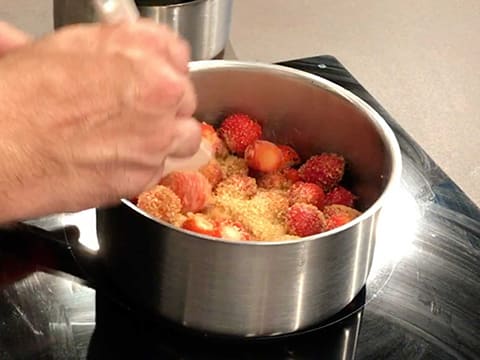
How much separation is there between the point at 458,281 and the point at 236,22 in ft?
2.11

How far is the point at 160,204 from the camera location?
2.23 feet

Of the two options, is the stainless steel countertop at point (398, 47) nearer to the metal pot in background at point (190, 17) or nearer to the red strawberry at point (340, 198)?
the metal pot in background at point (190, 17)

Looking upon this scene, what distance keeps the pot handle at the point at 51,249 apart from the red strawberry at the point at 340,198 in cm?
21

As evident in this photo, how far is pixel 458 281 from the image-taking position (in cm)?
74

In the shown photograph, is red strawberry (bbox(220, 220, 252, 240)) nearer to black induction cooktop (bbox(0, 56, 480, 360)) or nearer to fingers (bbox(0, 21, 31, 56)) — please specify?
black induction cooktop (bbox(0, 56, 480, 360))

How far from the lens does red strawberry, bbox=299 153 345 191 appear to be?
779 mm

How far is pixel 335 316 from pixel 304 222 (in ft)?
0.26

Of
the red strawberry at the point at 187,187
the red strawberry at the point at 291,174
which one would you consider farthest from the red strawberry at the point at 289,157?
the red strawberry at the point at 187,187

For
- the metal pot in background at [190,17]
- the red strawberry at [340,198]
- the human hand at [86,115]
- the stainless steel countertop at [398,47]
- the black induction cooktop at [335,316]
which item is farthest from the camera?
the stainless steel countertop at [398,47]

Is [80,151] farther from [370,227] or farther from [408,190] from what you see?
[408,190]

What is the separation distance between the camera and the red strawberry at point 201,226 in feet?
2.16

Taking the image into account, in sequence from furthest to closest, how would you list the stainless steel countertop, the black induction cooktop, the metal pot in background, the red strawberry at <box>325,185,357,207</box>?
the stainless steel countertop → the metal pot in background → the red strawberry at <box>325,185,357,207</box> → the black induction cooktop

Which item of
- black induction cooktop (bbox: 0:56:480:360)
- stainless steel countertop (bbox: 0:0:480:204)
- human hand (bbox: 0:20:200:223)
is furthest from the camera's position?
stainless steel countertop (bbox: 0:0:480:204)

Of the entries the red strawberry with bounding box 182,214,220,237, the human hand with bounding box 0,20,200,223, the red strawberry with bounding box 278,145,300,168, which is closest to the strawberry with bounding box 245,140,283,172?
the red strawberry with bounding box 278,145,300,168
